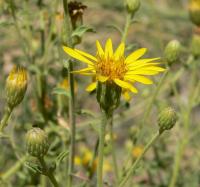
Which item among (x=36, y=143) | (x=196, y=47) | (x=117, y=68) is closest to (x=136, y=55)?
(x=117, y=68)

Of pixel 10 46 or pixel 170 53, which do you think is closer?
pixel 170 53

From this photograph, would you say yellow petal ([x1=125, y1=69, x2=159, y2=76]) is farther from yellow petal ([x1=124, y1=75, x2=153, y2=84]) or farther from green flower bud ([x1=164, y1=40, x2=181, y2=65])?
green flower bud ([x1=164, y1=40, x2=181, y2=65])

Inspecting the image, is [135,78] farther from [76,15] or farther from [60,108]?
[60,108]

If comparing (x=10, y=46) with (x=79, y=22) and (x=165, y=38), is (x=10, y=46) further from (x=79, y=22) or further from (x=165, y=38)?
(x=79, y=22)

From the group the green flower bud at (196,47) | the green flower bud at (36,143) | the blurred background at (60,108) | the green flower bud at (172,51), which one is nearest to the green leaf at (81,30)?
the blurred background at (60,108)

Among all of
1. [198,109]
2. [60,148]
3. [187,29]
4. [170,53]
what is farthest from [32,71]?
[187,29]

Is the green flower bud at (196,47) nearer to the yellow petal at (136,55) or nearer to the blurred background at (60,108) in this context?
the blurred background at (60,108)
